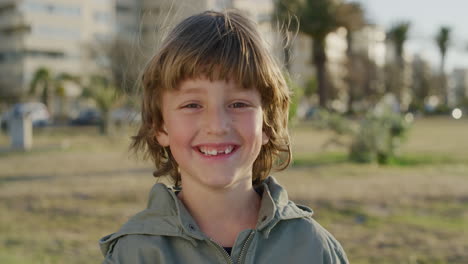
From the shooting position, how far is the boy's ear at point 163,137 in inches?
81.7

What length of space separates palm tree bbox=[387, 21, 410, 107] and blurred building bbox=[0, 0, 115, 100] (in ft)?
93.6

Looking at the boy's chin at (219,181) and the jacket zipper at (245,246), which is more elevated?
the boy's chin at (219,181)

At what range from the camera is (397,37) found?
193 feet

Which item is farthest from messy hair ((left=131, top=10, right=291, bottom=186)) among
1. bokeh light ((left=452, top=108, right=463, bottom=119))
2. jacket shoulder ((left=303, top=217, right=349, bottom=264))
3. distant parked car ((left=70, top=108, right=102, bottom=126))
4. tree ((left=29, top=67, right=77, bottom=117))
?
bokeh light ((left=452, top=108, right=463, bottom=119))

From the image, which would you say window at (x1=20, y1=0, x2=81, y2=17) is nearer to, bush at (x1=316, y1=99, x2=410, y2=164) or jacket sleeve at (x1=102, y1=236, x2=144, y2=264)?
bush at (x1=316, y1=99, x2=410, y2=164)

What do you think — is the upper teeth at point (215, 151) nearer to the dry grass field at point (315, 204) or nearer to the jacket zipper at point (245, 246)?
the jacket zipper at point (245, 246)

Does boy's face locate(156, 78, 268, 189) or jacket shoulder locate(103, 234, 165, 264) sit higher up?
boy's face locate(156, 78, 268, 189)

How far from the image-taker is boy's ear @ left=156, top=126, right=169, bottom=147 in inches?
81.7

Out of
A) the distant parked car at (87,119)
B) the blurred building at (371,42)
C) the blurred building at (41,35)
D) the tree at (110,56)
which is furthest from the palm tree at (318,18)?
the blurred building at (371,42)

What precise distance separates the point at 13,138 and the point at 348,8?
21659mm

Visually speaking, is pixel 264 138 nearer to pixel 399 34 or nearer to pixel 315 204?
pixel 315 204

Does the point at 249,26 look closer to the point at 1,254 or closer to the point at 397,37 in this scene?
the point at 1,254

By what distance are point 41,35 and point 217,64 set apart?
183ft

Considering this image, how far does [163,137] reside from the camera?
2.09 meters
